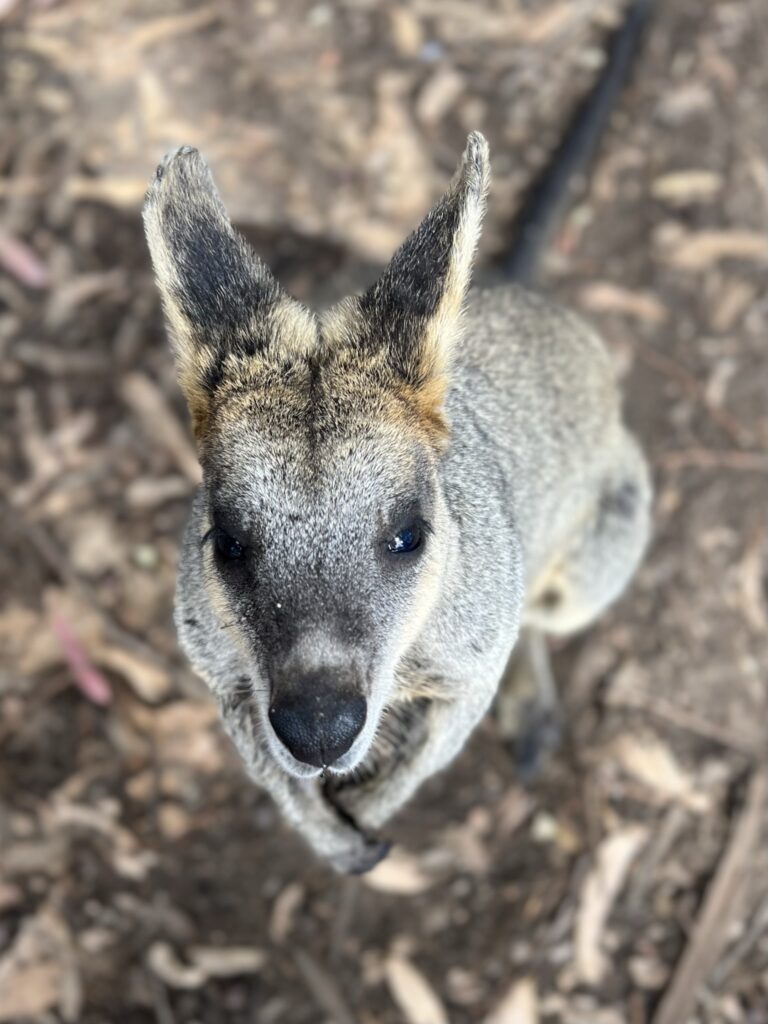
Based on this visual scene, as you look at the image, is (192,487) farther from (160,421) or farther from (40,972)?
(40,972)

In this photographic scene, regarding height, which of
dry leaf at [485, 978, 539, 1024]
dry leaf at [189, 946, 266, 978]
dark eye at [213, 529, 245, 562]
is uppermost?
dark eye at [213, 529, 245, 562]

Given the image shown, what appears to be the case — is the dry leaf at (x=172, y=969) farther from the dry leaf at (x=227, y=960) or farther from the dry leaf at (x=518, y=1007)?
the dry leaf at (x=518, y=1007)

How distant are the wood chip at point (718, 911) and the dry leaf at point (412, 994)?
0.76m

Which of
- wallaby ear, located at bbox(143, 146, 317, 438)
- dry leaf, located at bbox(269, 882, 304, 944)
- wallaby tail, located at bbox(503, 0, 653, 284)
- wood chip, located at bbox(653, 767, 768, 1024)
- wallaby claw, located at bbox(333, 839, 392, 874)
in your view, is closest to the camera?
wallaby ear, located at bbox(143, 146, 317, 438)

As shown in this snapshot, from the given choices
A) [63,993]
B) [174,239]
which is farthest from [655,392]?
[63,993]

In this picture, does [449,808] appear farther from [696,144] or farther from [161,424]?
[696,144]

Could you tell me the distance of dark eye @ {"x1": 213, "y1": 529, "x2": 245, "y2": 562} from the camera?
1.94 metres

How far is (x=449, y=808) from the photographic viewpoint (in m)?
3.66

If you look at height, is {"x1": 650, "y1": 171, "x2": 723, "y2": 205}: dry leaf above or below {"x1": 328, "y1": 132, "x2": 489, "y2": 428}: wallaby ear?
below

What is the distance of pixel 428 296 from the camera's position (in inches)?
77.5

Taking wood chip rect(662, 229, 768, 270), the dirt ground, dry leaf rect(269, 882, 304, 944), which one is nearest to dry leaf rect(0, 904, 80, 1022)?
the dirt ground

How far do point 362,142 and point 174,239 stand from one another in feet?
8.88

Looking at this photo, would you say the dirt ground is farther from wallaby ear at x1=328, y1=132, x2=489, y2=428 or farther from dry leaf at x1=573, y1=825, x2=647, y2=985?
wallaby ear at x1=328, y1=132, x2=489, y2=428

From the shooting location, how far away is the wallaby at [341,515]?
1842 millimetres
